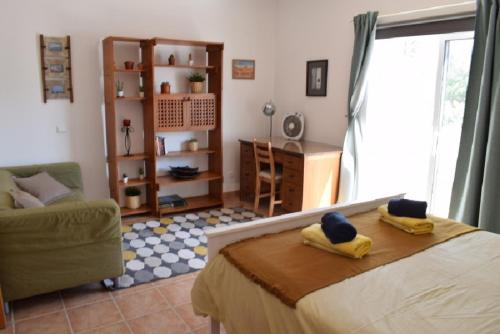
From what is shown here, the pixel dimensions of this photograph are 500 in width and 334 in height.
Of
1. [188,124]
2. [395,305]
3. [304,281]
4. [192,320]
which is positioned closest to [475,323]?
[395,305]

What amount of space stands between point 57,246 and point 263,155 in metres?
2.35

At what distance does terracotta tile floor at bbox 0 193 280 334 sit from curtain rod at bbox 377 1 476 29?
2.97m

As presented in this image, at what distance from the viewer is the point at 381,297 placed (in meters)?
1.49

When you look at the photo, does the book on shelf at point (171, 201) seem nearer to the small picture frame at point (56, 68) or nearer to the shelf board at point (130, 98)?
the shelf board at point (130, 98)

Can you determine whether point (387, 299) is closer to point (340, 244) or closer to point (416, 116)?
point (340, 244)

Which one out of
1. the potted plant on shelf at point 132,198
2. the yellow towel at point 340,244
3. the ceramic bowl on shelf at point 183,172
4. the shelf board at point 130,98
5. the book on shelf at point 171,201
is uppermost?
the shelf board at point 130,98

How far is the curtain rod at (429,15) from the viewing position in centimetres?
312

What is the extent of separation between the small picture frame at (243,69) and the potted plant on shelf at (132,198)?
1902 mm

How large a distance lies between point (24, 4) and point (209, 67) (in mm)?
1875

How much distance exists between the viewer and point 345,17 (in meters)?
4.24

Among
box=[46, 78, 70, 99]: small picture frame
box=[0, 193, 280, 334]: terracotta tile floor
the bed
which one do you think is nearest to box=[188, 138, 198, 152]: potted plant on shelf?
box=[46, 78, 70, 99]: small picture frame

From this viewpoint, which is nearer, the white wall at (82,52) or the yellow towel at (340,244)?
the yellow towel at (340,244)

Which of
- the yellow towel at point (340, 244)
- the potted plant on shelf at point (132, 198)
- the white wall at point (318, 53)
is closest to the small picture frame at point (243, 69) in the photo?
the white wall at point (318, 53)

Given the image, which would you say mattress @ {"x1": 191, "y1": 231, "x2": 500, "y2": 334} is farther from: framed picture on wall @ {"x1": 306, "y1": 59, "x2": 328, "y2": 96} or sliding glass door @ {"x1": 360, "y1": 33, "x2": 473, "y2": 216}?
framed picture on wall @ {"x1": 306, "y1": 59, "x2": 328, "y2": 96}
